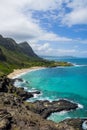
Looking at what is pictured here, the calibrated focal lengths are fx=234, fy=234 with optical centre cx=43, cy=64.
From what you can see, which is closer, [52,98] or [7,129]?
[7,129]

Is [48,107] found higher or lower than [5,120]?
lower

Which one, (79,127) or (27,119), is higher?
(27,119)

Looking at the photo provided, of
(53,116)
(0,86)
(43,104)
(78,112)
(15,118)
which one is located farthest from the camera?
(0,86)

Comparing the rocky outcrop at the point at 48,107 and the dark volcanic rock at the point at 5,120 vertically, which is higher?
the dark volcanic rock at the point at 5,120

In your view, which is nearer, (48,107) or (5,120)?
(5,120)

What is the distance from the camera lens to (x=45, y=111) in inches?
3462

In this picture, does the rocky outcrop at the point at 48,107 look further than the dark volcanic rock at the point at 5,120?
Yes

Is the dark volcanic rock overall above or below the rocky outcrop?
above

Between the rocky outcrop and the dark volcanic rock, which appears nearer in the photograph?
the dark volcanic rock

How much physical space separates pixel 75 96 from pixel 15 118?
67039 millimetres

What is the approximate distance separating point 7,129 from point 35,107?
33975mm

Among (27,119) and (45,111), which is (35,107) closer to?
(45,111)

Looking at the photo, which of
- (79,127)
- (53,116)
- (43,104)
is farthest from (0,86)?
(79,127)

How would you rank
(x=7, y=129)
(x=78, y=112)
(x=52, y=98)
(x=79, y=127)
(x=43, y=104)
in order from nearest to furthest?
(x=7, y=129) → (x=79, y=127) → (x=78, y=112) → (x=43, y=104) → (x=52, y=98)
